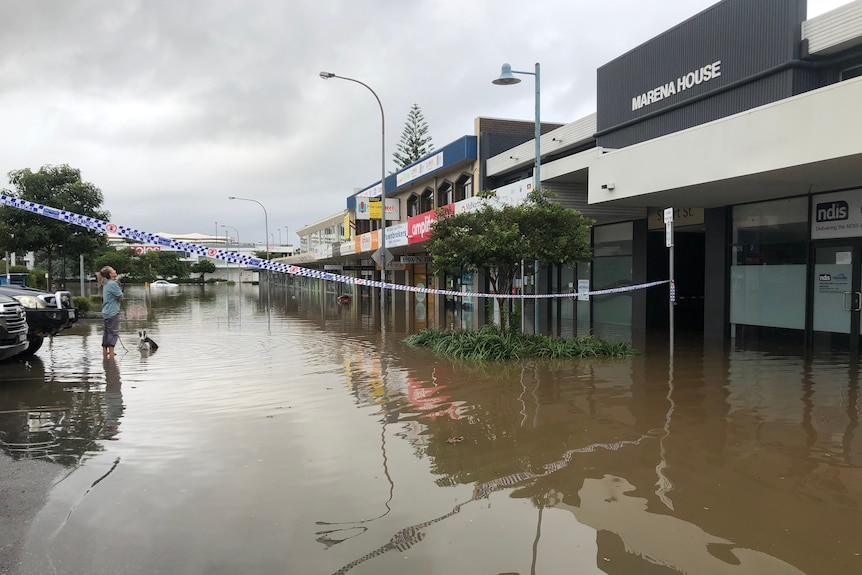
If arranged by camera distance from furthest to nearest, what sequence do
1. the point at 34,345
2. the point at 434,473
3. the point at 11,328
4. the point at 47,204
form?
the point at 47,204 < the point at 34,345 < the point at 11,328 < the point at 434,473

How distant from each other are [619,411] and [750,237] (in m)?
9.41

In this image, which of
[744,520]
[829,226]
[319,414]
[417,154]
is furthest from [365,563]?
[417,154]

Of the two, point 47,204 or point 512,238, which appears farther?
point 47,204

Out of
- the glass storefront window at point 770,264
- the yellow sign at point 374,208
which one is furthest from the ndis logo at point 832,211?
the yellow sign at point 374,208

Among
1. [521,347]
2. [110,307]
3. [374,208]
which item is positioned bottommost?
[521,347]

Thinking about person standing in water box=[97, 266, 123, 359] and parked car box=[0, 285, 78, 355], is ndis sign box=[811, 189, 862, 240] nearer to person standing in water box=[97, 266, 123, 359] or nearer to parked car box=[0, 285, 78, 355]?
person standing in water box=[97, 266, 123, 359]

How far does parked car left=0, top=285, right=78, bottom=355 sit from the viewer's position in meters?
11.2

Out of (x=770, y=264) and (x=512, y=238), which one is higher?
(x=512, y=238)

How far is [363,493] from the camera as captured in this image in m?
4.73

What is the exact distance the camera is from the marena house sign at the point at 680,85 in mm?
13830

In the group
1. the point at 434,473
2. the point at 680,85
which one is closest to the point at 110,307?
the point at 434,473

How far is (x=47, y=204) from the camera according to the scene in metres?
21.0

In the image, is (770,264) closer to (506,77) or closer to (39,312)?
(506,77)

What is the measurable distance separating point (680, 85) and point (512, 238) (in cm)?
667
